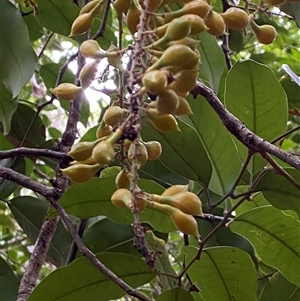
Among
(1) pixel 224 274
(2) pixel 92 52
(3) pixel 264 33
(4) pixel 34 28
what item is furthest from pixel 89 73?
(4) pixel 34 28

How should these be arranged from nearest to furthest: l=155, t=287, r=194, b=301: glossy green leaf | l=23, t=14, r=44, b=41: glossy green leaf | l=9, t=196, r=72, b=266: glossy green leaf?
l=155, t=287, r=194, b=301: glossy green leaf, l=9, t=196, r=72, b=266: glossy green leaf, l=23, t=14, r=44, b=41: glossy green leaf

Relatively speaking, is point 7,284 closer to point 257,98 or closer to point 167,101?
point 257,98

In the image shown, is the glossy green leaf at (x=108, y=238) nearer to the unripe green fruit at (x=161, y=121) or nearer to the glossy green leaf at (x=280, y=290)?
the glossy green leaf at (x=280, y=290)

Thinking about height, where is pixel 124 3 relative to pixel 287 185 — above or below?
above

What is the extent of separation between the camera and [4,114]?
0.85m

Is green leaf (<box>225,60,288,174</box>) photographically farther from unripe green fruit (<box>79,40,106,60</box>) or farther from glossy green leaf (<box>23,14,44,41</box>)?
glossy green leaf (<box>23,14,44,41</box>)

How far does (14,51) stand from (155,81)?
0.51 metres

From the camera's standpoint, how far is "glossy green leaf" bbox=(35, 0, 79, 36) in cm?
90

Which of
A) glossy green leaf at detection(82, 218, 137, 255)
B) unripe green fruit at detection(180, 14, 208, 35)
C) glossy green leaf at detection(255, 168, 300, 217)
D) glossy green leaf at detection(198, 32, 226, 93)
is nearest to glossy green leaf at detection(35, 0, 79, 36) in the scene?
glossy green leaf at detection(198, 32, 226, 93)

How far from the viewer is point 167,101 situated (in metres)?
0.34

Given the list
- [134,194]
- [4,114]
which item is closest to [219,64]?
[4,114]

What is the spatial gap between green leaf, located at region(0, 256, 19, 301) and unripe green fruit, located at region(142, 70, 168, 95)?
0.62 m

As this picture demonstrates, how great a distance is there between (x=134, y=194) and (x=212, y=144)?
382mm

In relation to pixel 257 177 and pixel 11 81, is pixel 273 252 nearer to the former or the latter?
pixel 257 177
